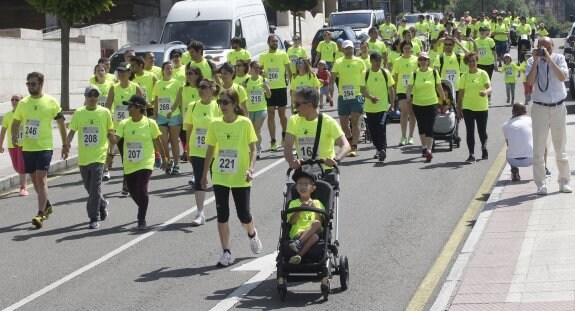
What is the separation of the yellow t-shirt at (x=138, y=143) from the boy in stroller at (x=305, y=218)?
416cm

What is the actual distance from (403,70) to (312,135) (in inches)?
405

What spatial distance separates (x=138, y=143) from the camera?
15250 millimetres

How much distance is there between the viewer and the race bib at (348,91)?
21.2 meters

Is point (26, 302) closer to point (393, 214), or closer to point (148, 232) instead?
point (148, 232)

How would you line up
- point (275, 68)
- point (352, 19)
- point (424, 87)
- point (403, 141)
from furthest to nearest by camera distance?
point (352, 19) → point (275, 68) → point (403, 141) → point (424, 87)

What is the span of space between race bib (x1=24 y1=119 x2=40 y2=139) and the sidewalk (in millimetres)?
5535

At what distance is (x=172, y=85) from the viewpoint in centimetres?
1911

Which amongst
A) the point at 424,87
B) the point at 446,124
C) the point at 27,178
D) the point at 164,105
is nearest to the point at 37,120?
the point at 164,105

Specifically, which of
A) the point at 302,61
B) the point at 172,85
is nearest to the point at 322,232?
the point at 172,85

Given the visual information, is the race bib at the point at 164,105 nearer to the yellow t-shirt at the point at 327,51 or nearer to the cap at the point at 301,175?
the cap at the point at 301,175

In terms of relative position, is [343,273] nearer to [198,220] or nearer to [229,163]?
[229,163]

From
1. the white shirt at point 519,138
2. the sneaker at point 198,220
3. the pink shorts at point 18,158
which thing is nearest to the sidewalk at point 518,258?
the white shirt at point 519,138

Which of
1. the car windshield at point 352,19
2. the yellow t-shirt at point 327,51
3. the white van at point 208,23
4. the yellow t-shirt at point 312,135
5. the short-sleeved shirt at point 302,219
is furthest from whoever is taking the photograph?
the car windshield at point 352,19

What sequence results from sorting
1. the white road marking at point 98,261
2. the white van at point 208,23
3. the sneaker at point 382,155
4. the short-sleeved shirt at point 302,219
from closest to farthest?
the short-sleeved shirt at point 302,219 < the white road marking at point 98,261 < the sneaker at point 382,155 < the white van at point 208,23
